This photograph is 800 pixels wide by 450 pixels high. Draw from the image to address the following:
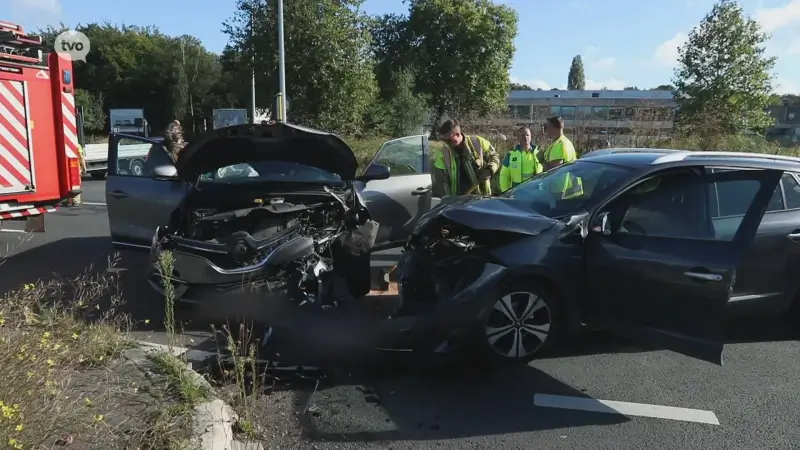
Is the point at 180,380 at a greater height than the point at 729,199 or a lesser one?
lesser

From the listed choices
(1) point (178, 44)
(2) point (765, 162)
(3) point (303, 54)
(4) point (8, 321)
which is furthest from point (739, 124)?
(1) point (178, 44)

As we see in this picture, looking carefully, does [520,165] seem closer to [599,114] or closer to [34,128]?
[34,128]

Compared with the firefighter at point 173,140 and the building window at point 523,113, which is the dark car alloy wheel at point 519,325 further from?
the building window at point 523,113

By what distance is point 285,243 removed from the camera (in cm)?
490

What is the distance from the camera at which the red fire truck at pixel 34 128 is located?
7.64 m

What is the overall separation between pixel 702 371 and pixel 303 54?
16.8 meters

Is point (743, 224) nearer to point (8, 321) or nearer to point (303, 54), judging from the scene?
point (8, 321)

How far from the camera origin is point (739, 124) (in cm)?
1977

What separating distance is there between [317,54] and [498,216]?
15954 millimetres

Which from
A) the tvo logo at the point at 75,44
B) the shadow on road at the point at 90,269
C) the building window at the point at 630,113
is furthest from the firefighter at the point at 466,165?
the building window at the point at 630,113

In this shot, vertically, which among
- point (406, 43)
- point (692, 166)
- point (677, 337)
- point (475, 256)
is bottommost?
point (677, 337)

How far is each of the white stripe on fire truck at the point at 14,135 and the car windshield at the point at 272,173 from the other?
10.9ft

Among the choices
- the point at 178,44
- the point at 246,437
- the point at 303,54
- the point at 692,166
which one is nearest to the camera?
the point at 246,437

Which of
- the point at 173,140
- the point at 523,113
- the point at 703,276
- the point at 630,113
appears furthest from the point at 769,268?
the point at 523,113
